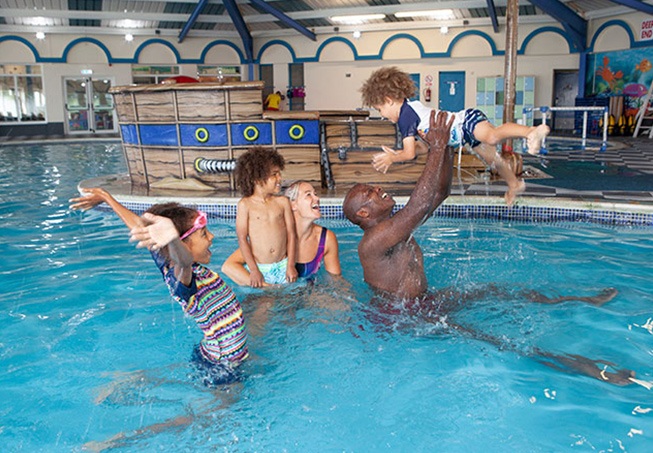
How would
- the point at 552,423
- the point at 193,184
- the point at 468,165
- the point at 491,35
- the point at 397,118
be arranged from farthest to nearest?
the point at 491,35 < the point at 468,165 < the point at 193,184 < the point at 397,118 < the point at 552,423

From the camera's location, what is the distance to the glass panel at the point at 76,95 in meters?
23.5

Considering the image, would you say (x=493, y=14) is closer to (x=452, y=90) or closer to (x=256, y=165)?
(x=452, y=90)

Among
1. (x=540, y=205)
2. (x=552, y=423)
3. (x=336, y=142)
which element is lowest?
(x=552, y=423)

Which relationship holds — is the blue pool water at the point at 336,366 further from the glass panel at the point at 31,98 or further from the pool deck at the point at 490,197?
the glass panel at the point at 31,98

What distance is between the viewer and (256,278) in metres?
4.18

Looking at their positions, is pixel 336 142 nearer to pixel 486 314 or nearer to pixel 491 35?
pixel 486 314

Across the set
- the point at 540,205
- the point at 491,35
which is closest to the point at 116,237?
the point at 540,205

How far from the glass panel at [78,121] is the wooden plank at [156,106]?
55.6 feet

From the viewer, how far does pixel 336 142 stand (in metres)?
8.86

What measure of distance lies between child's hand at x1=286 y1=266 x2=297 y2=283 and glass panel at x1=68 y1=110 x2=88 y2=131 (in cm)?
2259

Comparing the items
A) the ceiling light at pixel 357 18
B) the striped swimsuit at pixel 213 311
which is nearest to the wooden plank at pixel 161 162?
the striped swimsuit at pixel 213 311

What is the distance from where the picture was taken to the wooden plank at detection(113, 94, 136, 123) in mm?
9016

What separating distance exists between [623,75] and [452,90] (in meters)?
6.07

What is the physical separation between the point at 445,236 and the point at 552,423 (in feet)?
12.8
